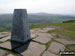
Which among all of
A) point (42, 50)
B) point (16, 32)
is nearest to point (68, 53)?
point (42, 50)

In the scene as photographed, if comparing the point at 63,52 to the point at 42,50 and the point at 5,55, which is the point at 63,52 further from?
the point at 5,55

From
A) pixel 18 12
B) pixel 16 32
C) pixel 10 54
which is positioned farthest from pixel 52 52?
pixel 18 12

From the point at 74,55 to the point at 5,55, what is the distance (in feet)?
10.1

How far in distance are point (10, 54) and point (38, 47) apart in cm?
144

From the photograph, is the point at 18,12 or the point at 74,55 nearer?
the point at 74,55

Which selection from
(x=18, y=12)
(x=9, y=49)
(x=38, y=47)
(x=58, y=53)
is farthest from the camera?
(x=18, y=12)

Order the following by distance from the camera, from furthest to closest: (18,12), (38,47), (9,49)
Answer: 1. (18,12)
2. (38,47)
3. (9,49)

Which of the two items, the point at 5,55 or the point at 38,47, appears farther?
the point at 38,47

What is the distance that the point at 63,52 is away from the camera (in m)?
3.92

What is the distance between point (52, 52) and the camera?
155 inches

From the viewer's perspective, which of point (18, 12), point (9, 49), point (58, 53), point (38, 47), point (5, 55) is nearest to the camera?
point (5, 55)

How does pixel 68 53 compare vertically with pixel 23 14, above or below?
below

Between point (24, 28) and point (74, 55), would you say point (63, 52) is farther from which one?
point (24, 28)

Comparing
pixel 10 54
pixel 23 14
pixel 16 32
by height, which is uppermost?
pixel 23 14
